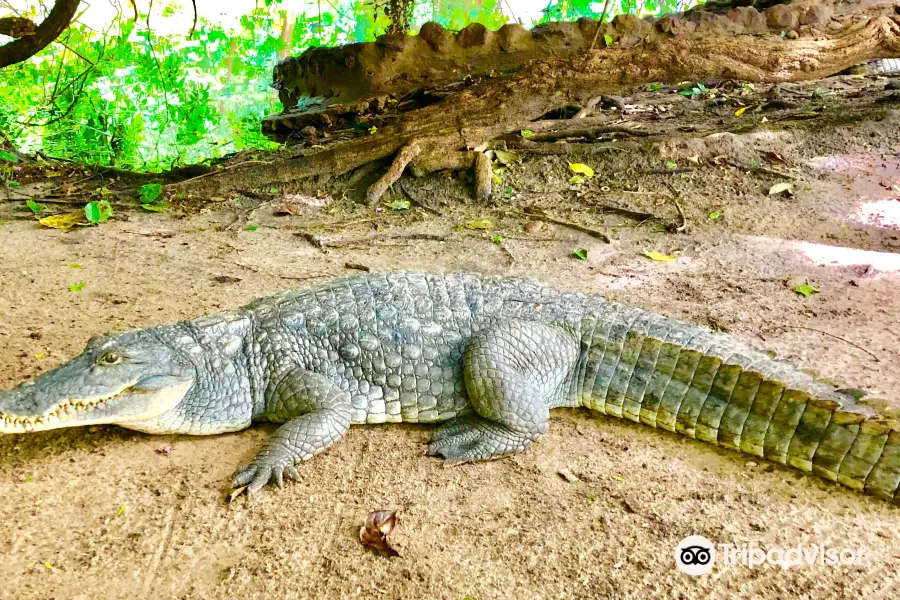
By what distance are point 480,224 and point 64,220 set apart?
400 centimetres

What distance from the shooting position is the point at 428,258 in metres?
5.62

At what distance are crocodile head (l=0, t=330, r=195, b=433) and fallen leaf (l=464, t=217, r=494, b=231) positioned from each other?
3.65 m

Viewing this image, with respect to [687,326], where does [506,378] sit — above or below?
below

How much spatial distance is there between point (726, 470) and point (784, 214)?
12.9 ft

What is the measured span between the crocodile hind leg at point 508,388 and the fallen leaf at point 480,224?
2946 millimetres

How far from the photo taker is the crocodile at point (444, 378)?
2.86 metres

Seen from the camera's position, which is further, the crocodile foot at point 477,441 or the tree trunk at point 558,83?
the tree trunk at point 558,83

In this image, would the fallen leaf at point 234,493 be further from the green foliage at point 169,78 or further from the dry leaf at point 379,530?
the green foliage at point 169,78

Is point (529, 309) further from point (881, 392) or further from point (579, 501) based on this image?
point (881, 392)

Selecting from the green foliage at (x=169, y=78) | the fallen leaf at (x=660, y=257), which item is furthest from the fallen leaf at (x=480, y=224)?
the green foliage at (x=169, y=78)

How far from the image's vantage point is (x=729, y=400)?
3070 millimetres

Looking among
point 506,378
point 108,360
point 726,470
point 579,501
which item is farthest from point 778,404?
point 108,360

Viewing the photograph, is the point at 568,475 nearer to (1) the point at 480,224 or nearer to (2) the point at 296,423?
(2) the point at 296,423

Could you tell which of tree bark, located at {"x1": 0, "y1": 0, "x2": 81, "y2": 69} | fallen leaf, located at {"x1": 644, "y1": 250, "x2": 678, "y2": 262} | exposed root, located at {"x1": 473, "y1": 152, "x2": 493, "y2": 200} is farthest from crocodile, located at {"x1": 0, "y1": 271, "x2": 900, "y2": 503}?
tree bark, located at {"x1": 0, "y1": 0, "x2": 81, "y2": 69}
